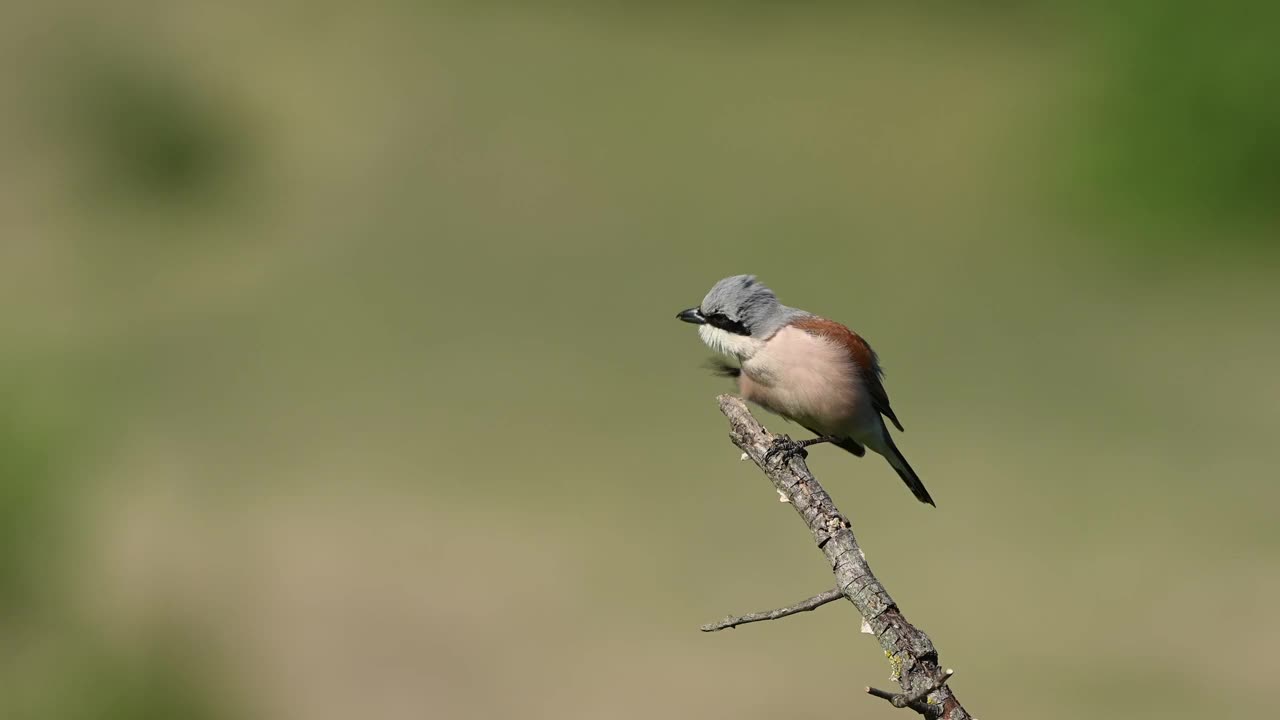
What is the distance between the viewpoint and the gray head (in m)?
2.32

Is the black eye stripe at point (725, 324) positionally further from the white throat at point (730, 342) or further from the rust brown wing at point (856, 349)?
the rust brown wing at point (856, 349)

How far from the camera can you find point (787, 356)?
7.77 ft

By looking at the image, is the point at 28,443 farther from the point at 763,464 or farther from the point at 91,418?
the point at 763,464

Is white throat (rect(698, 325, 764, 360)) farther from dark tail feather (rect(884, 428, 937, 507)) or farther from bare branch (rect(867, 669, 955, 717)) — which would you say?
bare branch (rect(867, 669, 955, 717))

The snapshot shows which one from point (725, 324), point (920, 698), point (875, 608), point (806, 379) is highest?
point (725, 324)

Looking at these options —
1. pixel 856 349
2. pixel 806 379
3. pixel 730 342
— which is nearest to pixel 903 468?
pixel 856 349

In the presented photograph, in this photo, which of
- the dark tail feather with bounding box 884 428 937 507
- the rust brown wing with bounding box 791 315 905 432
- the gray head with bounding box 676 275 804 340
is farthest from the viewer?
the dark tail feather with bounding box 884 428 937 507

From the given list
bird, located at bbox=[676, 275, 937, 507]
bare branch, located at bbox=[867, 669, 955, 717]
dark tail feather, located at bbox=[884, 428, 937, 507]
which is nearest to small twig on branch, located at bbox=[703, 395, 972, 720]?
bare branch, located at bbox=[867, 669, 955, 717]

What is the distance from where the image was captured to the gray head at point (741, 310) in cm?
232

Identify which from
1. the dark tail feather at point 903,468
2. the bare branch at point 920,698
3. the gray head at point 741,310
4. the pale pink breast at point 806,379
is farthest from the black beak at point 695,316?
the bare branch at point 920,698

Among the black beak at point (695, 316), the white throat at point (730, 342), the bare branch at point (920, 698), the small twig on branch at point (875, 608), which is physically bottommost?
the bare branch at point (920, 698)

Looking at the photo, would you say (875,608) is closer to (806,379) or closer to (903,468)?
(806,379)

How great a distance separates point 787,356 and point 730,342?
0.39 feet

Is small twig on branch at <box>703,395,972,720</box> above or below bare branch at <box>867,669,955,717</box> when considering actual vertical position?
above
